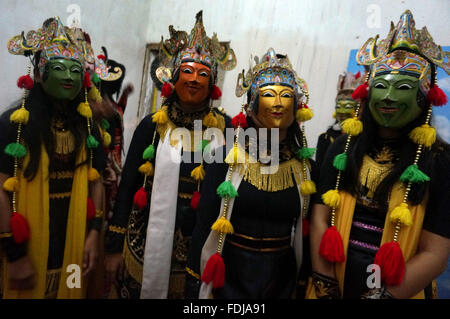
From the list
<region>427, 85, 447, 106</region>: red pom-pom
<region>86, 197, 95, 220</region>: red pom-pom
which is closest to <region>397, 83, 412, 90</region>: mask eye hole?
<region>427, 85, 447, 106</region>: red pom-pom

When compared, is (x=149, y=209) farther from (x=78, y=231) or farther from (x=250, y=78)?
(x=250, y=78)

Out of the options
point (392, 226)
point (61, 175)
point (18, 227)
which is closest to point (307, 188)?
point (392, 226)

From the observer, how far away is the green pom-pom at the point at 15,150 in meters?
1.55

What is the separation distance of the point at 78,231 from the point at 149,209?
0.40 metres

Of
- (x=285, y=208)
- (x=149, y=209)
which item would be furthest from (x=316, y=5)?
(x=149, y=209)

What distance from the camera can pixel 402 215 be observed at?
1.26m

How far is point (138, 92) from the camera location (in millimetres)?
3578

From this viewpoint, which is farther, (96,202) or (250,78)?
(96,202)

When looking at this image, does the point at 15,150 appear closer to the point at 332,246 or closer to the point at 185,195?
the point at 185,195

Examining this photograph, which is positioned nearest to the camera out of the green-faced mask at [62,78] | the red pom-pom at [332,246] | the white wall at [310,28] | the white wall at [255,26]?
the red pom-pom at [332,246]

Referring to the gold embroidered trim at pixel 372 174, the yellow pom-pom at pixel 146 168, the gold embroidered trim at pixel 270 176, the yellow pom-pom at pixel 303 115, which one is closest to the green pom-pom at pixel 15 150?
the yellow pom-pom at pixel 146 168

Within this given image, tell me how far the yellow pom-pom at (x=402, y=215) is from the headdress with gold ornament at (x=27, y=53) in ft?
5.52

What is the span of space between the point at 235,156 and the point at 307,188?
37cm

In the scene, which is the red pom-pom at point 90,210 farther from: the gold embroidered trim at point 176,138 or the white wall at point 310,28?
the white wall at point 310,28
